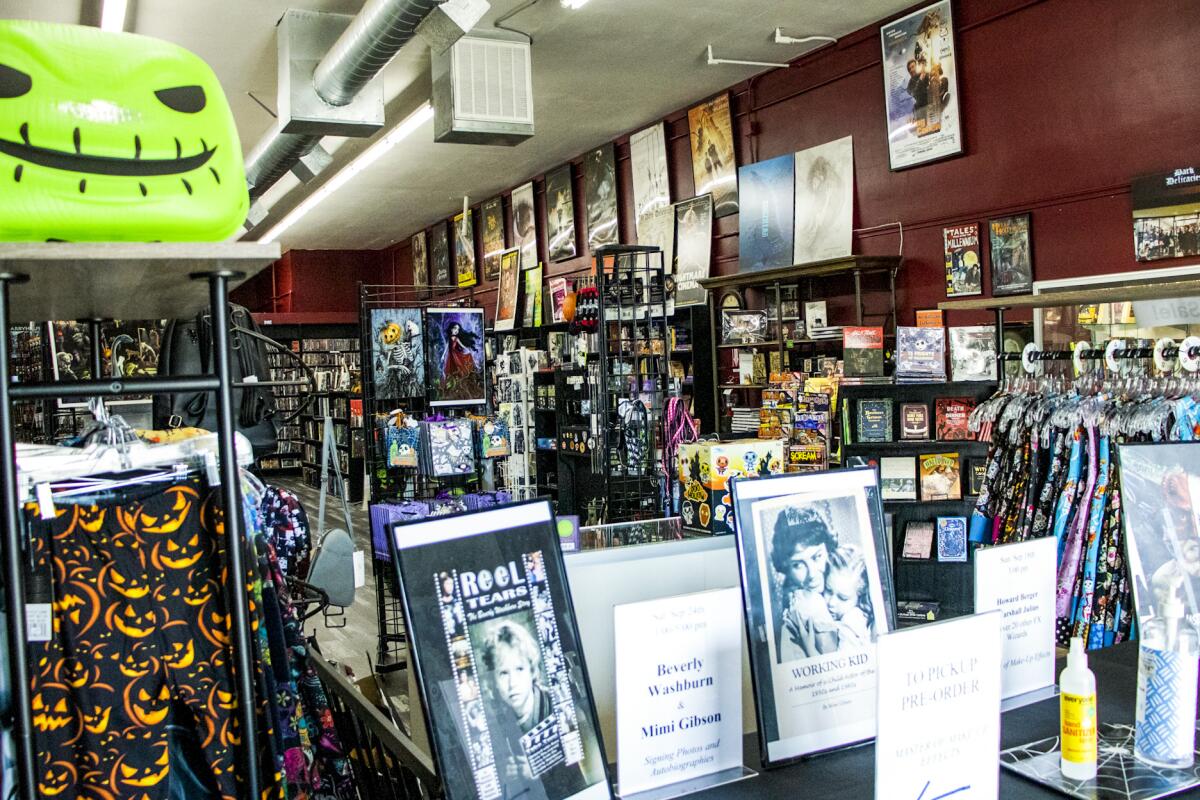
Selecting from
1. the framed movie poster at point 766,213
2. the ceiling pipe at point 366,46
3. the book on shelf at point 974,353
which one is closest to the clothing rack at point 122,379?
the ceiling pipe at point 366,46

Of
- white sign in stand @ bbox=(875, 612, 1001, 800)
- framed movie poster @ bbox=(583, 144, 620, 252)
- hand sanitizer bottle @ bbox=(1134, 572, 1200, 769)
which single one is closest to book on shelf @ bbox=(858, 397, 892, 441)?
hand sanitizer bottle @ bbox=(1134, 572, 1200, 769)

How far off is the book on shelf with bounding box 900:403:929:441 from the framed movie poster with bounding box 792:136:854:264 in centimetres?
338

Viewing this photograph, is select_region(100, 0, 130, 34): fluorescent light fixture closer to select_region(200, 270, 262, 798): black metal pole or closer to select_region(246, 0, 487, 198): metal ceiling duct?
select_region(246, 0, 487, 198): metal ceiling duct

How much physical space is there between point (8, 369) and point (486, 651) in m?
0.80

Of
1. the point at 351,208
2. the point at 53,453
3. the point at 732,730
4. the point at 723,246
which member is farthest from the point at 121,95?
the point at 351,208

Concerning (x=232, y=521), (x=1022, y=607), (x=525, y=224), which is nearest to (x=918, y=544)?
(x=1022, y=607)

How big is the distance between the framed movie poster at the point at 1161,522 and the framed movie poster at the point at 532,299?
10.2 meters

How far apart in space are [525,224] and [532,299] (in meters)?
1.05

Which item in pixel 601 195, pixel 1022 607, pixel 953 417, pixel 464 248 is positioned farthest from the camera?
pixel 464 248

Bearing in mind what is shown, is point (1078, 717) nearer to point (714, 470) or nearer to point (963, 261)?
point (714, 470)

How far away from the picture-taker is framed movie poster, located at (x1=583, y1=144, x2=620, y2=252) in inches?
422

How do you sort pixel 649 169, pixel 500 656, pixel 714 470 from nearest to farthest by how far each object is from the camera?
1. pixel 500 656
2. pixel 714 470
3. pixel 649 169

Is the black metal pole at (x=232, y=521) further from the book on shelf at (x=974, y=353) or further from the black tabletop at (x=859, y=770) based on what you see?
the book on shelf at (x=974, y=353)

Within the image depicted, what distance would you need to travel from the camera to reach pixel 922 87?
6875 millimetres
